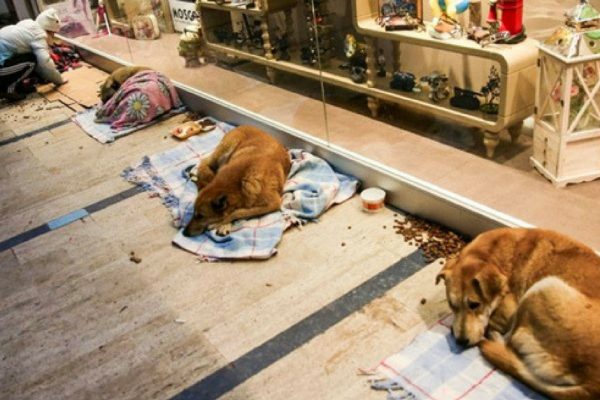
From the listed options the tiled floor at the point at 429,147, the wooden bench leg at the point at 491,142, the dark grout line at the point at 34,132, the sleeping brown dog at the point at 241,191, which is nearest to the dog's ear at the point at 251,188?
the sleeping brown dog at the point at 241,191

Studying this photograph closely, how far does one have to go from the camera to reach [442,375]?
242 centimetres

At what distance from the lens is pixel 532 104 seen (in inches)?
134

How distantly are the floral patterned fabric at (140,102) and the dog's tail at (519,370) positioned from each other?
12.8 feet

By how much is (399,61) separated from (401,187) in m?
1.03

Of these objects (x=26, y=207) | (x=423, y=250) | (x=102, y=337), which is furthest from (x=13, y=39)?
(x=423, y=250)

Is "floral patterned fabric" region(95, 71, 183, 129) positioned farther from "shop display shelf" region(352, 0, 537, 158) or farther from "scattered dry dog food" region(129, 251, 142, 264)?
"shop display shelf" region(352, 0, 537, 158)

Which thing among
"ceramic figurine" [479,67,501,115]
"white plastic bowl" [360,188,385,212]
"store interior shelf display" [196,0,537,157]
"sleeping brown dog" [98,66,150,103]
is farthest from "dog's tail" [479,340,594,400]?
"sleeping brown dog" [98,66,150,103]

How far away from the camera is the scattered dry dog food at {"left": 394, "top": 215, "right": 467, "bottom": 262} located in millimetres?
3141

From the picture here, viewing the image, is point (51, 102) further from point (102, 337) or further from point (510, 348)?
point (510, 348)

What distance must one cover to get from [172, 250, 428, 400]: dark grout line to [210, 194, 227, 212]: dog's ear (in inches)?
39.7

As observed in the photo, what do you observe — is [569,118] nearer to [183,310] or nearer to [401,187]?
[401,187]

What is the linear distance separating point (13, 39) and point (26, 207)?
3.14 m

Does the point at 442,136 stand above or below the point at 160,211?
above

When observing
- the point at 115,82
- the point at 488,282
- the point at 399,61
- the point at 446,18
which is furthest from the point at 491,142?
the point at 115,82
